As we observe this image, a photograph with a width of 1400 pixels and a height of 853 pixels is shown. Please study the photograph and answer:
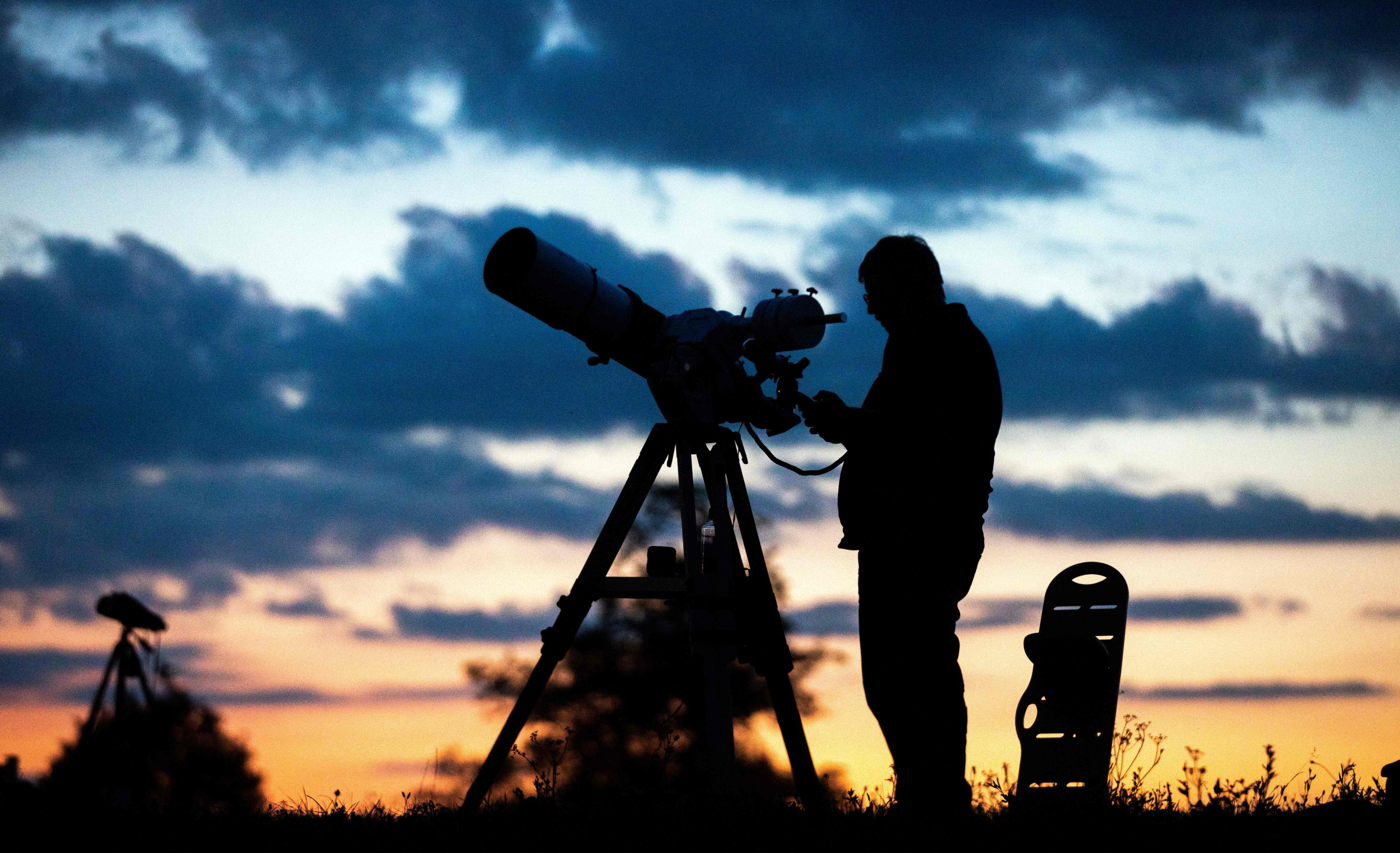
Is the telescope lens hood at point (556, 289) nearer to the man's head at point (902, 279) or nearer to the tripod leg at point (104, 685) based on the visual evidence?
the man's head at point (902, 279)

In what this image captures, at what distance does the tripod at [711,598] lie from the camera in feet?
21.5

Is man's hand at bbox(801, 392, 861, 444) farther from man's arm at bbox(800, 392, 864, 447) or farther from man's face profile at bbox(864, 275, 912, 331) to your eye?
man's face profile at bbox(864, 275, 912, 331)

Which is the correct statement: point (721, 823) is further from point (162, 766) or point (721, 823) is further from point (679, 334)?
point (162, 766)

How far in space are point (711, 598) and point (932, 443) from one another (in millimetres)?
1492

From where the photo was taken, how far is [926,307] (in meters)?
6.36

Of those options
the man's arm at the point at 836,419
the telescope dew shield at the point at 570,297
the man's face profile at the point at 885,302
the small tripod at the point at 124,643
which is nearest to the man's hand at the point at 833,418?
the man's arm at the point at 836,419

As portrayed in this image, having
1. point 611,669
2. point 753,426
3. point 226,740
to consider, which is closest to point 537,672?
point 753,426

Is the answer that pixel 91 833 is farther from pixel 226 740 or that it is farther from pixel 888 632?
pixel 226 740

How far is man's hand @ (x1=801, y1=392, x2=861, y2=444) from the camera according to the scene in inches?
250

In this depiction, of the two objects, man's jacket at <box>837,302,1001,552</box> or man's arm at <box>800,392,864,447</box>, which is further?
man's arm at <box>800,392,864,447</box>

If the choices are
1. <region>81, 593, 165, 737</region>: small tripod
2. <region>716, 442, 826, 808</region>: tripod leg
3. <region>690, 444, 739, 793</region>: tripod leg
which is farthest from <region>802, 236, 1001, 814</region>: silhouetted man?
<region>81, 593, 165, 737</region>: small tripod

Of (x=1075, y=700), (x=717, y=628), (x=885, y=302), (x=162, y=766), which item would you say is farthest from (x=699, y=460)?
(x=162, y=766)

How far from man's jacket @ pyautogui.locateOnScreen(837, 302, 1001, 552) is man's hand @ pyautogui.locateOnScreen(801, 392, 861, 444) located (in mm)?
57

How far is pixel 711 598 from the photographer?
6.73m
